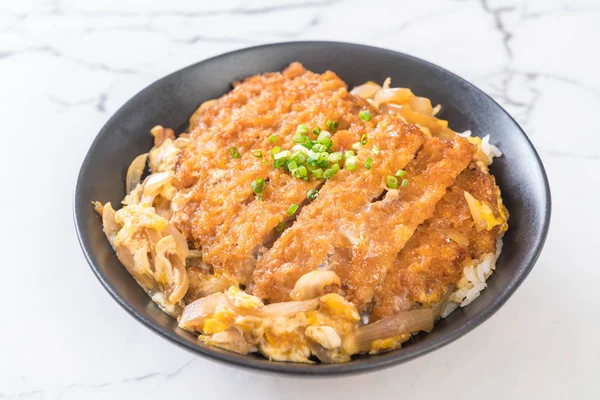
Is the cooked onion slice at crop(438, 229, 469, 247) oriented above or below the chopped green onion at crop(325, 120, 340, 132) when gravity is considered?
below

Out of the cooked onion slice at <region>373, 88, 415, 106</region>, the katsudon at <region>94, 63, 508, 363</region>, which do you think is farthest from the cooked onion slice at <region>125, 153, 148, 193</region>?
the cooked onion slice at <region>373, 88, 415, 106</region>

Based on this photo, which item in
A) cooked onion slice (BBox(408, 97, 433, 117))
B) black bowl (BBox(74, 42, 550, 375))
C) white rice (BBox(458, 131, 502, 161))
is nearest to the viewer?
black bowl (BBox(74, 42, 550, 375))

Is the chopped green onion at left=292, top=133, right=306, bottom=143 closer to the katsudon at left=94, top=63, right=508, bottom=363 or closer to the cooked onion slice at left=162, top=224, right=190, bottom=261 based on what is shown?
the katsudon at left=94, top=63, right=508, bottom=363

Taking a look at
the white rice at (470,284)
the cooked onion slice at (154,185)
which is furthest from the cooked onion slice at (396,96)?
the cooked onion slice at (154,185)

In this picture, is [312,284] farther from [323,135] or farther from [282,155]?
[323,135]

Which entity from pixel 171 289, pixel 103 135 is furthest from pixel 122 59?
pixel 171 289

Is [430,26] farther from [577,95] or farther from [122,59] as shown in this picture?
[122,59]
